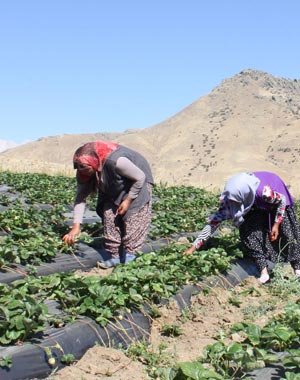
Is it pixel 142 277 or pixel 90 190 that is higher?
pixel 90 190

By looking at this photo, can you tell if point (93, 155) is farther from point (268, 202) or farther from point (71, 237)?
point (268, 202)

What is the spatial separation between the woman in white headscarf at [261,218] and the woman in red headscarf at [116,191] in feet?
1.96

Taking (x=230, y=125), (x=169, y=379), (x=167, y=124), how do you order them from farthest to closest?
(x=167, y=124) → (x=230, y=125) → (x=169, y=379)

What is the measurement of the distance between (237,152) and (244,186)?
55.8 m

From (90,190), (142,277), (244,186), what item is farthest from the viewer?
(90,190)

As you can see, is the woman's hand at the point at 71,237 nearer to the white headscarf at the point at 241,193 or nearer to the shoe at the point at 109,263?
the shoe at the point at 109,263

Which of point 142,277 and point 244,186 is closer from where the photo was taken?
point 142,277

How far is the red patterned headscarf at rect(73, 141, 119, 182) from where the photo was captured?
5.11 metres

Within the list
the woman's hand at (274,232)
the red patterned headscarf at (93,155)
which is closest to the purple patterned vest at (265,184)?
the woman's hand at (274,232)

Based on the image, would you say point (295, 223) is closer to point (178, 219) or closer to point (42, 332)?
point (178, 219)

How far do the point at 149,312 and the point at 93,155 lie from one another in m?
1.68

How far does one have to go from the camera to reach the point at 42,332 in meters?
3.27

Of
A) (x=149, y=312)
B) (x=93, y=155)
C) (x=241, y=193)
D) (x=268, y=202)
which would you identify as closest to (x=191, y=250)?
(x=241, y=193)

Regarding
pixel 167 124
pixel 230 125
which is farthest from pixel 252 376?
pixel 167 124
